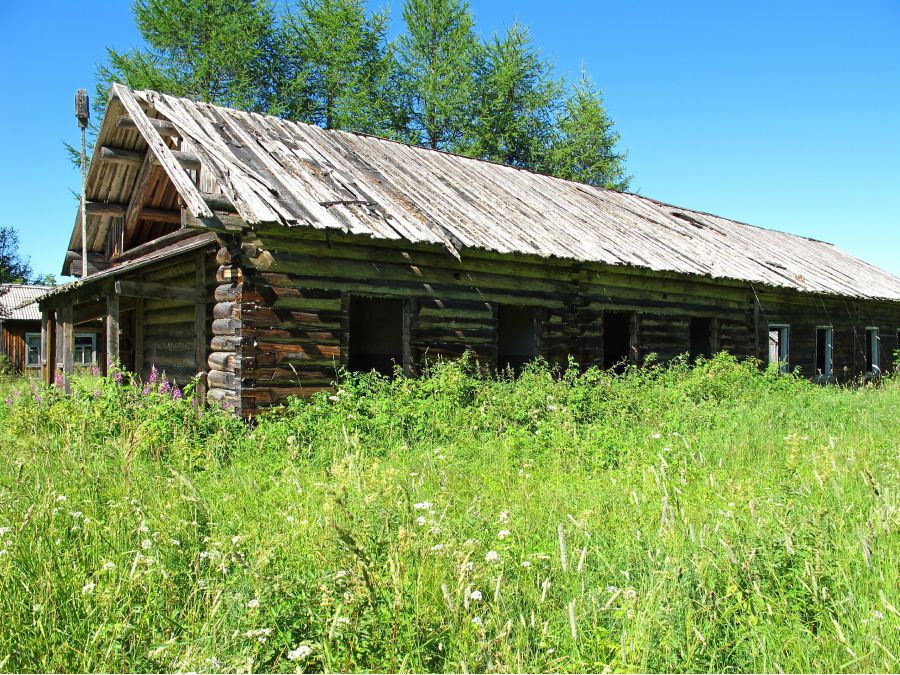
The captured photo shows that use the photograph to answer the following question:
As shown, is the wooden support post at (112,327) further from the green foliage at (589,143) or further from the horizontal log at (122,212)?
the green foliage at (589,143)

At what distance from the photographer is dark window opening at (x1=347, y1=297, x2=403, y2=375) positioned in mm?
14086

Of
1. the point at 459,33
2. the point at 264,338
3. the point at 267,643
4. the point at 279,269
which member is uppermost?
the point at 459,33

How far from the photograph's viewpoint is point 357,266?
30.5ft

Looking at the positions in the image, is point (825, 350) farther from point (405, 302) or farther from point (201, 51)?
point (201, 51)

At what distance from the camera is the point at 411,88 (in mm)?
28062

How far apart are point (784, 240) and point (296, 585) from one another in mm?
24232

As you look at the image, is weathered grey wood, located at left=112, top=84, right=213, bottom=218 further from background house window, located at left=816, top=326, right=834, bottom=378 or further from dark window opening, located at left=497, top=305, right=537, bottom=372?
background house window, located at left=816, top=326, right=834, bottom=378

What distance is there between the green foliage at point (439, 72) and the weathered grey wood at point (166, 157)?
1859 centimetres

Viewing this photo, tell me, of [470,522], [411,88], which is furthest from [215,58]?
[470,522]

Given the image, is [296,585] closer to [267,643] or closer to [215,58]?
[267,643]

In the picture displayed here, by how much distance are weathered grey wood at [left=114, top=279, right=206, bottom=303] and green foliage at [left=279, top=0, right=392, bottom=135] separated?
19052mm

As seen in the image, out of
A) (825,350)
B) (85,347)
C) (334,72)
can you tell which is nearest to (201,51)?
(334,72)

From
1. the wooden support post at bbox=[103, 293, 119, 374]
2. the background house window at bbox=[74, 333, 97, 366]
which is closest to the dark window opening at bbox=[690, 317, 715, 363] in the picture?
the wooden support post at bbox=[103, 293, 119, 374]

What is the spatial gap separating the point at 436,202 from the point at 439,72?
63.2 ft
